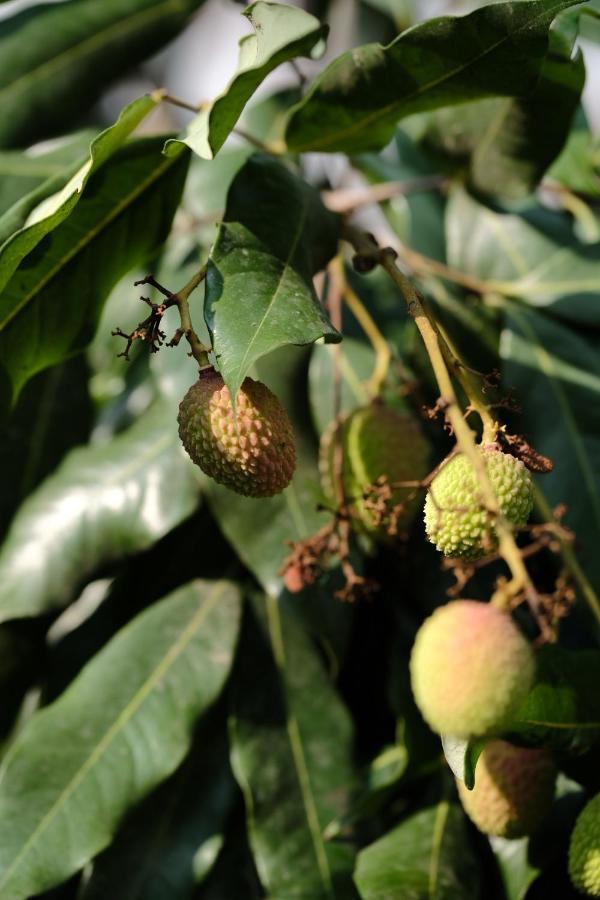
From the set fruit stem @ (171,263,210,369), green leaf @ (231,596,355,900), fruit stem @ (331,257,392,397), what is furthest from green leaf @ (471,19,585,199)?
green leaf @ (231,596,355,900)

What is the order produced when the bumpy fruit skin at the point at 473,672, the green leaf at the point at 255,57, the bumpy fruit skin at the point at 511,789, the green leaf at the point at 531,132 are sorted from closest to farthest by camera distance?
the bumpy fruit skin at the point at 473,672 → the green leaf at the point at 255,57 → the bumpy fruit skin at the point at 511,789 → the green leaf at the point at 531,132

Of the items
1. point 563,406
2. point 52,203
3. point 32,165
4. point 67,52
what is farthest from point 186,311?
point 67,52

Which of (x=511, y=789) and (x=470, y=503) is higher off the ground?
(x=470, y=503)

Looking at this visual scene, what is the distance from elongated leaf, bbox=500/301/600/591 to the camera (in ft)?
3.53

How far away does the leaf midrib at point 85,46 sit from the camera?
4.79ft

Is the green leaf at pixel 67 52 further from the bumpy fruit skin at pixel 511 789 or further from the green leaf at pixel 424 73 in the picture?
the bumpy fruit skin at pixel 511 789

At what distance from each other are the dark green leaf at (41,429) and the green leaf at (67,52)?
1.16 ft

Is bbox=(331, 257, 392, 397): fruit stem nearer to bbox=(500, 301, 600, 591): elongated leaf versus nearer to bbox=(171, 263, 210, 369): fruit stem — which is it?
bbox=(500, 301, 600, 591): elongated leaf

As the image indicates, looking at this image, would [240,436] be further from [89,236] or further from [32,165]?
[32,165]

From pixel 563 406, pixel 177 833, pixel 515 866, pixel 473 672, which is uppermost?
pixel 473 672

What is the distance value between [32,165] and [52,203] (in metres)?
0.46

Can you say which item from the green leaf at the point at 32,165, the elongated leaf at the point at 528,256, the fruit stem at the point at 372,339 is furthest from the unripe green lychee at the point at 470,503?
the green leaf at the point at 32,165

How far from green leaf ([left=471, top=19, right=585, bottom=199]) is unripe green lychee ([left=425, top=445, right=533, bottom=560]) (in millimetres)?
470

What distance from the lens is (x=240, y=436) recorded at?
2.50 ft
